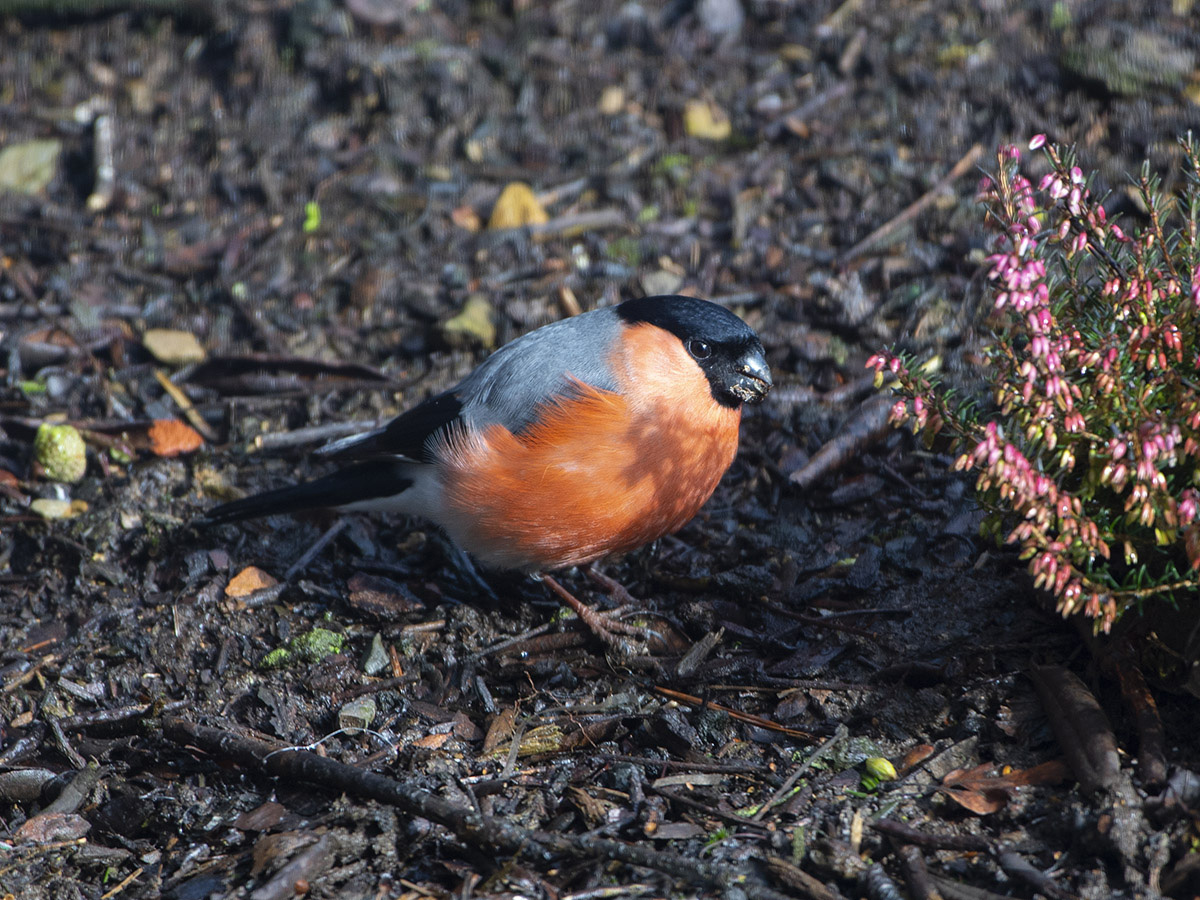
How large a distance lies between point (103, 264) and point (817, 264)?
4115 millimetres

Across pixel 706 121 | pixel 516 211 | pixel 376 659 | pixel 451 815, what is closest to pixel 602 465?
pixel 376 659

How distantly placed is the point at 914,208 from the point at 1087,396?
3453 millimetres

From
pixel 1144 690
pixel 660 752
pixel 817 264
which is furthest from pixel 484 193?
pixel 1144 690

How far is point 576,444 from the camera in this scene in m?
4.25

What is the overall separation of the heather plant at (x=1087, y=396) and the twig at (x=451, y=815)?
1.18 m

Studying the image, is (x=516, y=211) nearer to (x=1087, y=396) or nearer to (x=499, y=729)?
(x=499, y=729)

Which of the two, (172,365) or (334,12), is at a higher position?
(334,12)

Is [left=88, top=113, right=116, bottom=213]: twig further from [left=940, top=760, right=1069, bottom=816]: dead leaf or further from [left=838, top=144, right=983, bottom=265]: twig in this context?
[left=940, top=760, right=1069, bottom=816]: dead leaf

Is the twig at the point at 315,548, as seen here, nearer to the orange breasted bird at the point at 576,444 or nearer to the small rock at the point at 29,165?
the orange breasted bird at the point at 576,444

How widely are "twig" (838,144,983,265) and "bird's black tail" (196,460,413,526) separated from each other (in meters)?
2.78

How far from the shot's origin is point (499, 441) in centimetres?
440

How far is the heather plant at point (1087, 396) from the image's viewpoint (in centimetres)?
272

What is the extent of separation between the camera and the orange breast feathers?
4.21 metres

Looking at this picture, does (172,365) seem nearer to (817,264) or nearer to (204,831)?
(204,831)
